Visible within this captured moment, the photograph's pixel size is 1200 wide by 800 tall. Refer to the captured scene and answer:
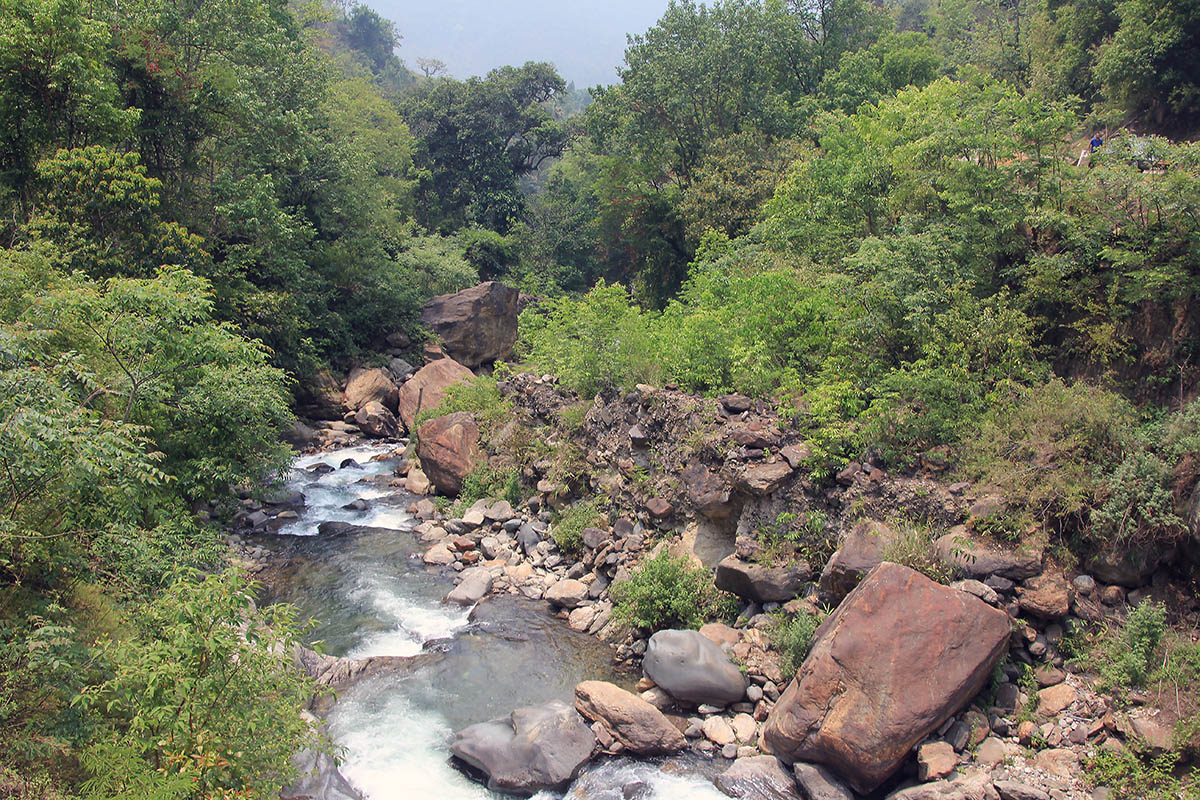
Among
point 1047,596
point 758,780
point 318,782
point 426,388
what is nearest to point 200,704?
point 318,782

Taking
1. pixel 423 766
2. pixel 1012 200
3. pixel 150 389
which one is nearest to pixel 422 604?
pixel 423 766

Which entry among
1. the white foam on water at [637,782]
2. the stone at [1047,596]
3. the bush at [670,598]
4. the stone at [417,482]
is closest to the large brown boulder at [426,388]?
the stone at [417,482]

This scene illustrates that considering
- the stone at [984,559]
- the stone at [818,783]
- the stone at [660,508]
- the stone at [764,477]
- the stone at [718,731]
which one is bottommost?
the stone at [718,731]

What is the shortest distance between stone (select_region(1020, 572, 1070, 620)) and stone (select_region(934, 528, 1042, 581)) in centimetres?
11

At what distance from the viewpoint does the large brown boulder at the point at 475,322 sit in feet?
96.9

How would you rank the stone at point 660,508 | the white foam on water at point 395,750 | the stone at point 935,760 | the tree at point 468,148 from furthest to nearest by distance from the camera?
the tree at point 468,148 → the stone at point 660,508 → the white foam on water at point 395,750 → the stone at point 935,760

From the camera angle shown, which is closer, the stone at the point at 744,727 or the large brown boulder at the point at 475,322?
the stone at the point at 744,727

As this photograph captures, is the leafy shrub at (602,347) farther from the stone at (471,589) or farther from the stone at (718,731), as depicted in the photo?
the stone at (718,731)

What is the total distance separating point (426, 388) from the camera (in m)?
23.7

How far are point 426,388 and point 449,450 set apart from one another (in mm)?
6589

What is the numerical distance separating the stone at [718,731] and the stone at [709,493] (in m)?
3.39

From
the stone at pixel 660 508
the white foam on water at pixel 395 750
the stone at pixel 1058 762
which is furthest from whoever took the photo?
the stone at pixel 660 508

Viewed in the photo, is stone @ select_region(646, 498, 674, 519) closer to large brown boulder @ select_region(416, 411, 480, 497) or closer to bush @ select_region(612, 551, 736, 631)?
bush @ select_region(612, 551, 736, 631)

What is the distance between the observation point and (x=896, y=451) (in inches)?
400
